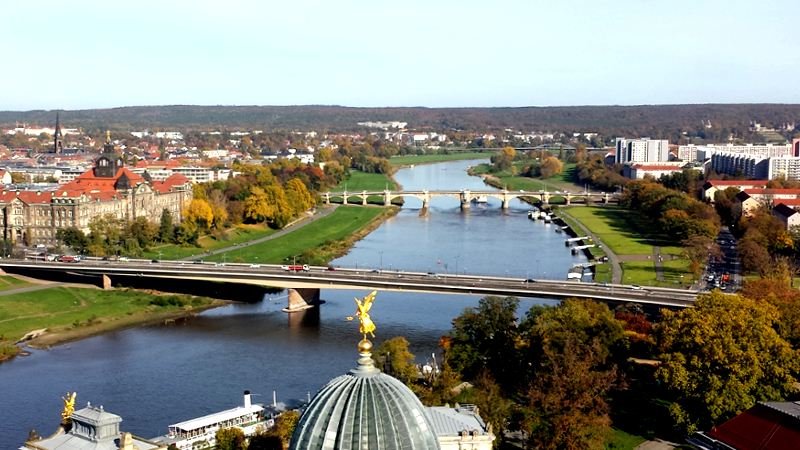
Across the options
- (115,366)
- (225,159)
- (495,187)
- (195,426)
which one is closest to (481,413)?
(195,426)

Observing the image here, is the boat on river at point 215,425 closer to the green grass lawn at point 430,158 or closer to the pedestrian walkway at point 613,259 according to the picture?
the pedestrian walkway at point 613,259

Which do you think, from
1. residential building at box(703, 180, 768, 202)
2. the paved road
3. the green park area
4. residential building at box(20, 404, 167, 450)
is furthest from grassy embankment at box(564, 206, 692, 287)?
the green park area

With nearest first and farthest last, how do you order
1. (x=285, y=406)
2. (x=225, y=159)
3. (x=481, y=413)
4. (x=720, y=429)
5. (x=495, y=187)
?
(x=720, y=429) < (x=481, y=413) < (x=285, y=406) < (x=495, y=187) < (x=225, y=159)

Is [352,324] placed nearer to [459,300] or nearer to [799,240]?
[459,300]

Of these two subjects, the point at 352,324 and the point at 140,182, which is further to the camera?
the point at 140,182

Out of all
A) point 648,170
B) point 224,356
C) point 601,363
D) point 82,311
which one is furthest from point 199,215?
point 648,170

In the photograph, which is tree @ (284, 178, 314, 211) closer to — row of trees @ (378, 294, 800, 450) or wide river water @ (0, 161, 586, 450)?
wide river water @ (0, 161, 586, 450)

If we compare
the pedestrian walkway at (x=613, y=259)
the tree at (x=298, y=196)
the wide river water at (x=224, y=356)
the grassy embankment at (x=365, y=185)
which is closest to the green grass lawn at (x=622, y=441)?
Answer: the wide river water at (x=224, y=356)
